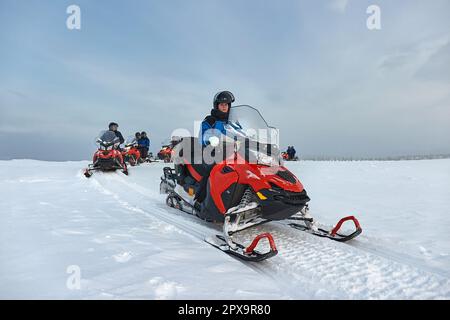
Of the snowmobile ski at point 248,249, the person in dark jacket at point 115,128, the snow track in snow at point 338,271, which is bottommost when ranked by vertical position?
the snow track in snow at point 338,271

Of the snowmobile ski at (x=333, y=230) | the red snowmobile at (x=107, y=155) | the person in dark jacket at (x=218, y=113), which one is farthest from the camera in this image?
the red snowmobile at (x=107, y=155)

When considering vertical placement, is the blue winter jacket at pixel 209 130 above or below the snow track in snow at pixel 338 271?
above

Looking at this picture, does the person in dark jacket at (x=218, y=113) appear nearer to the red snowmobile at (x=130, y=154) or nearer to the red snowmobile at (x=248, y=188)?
the red snowmobile at (x=248, y=188)

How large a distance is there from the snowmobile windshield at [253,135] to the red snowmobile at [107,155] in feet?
21.7

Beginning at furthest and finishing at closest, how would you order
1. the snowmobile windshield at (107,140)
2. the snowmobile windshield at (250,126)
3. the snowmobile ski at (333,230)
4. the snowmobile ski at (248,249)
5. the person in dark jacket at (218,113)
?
1. the snowmobile windshield at (107,140)
2. the person in dark jacket at (218,113)
3. the snowmobile windshield at (250,126)
4. the snowmobile ski at (333,230)
5. the snowmobile ski at (248,249)

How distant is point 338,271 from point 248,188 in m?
1.23

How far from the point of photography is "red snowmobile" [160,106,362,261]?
3.01m

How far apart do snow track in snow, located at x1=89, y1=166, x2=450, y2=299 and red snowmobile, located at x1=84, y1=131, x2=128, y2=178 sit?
6.64 meters

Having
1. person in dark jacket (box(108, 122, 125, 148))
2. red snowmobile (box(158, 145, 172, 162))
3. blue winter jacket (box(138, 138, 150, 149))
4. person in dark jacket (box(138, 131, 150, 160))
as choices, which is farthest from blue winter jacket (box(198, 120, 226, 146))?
blue winter jacket (box(138, 138, 150, 149))

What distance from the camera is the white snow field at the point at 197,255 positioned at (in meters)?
1.99

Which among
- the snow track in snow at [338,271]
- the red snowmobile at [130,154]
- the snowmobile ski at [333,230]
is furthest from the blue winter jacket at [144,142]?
the snowmobile ski at [333,230]

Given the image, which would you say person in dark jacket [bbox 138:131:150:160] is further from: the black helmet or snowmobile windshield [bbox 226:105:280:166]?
snowmobile windshield [bbox 226:105:280:166]

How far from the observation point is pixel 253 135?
372 cm

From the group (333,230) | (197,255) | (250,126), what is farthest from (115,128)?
(333,230)
